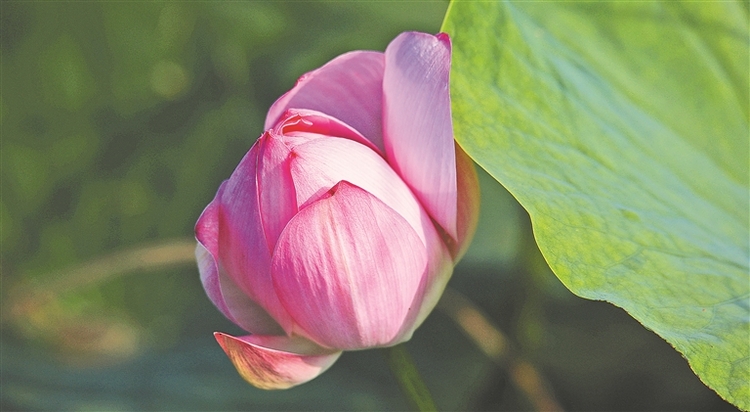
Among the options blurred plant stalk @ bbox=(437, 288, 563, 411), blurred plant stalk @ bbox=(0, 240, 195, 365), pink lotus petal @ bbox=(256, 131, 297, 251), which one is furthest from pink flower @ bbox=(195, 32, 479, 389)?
blurred plant stalk @ bbox=(0, 240, 195, 365)

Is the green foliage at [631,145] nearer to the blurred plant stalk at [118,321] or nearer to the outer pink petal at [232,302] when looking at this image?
the outer pink petal at [232,302]

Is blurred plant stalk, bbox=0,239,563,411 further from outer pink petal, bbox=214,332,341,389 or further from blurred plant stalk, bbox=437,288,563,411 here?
outer pink petal, bbox=214,332,341,389

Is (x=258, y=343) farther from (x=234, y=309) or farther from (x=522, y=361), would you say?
(x=522, y=361)

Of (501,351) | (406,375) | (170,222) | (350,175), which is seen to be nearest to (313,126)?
(350,175)

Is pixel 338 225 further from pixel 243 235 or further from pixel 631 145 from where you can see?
pixel 631 145

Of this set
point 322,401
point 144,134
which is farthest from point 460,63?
point 144,134

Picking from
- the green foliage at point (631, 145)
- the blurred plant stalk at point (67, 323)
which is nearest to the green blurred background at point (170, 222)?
the blurred plant stalk at point (67, 323)
